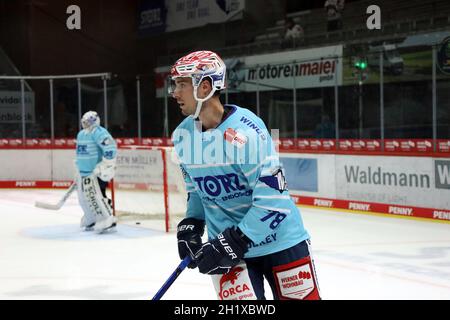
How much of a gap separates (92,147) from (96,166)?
24 centimetres

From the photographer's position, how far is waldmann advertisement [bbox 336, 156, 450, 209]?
8.79m

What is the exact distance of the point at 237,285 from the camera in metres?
2.58

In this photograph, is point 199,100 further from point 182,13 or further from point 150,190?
point 182,13

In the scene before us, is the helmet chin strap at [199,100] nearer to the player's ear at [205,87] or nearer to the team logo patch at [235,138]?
the player's ear at [205,87]

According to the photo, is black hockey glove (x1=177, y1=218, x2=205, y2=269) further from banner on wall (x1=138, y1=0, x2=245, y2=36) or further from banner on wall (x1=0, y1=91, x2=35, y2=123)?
banner on wall (x1=138, y1=0, x2=245, y2=36)

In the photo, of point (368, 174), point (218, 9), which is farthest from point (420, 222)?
point (218, 9)

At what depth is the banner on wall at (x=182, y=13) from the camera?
17.9 meters

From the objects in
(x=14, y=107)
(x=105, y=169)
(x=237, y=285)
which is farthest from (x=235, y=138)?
(x=14, y=107)

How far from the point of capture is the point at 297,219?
8.68 feet

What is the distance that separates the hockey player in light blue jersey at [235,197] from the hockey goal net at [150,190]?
4.99m

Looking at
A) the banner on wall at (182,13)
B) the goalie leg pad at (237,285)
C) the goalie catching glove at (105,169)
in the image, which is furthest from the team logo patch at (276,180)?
the banner on wall at (182,13)

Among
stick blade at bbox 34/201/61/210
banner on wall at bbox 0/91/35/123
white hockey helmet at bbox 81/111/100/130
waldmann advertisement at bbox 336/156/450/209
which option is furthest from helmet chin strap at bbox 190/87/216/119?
banner on wall at bbox 0/91/35/123

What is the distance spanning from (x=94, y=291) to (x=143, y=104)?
9.35m

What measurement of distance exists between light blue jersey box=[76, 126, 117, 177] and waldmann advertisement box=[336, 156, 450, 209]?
3542mm
